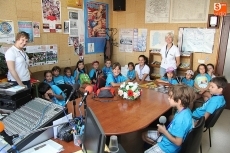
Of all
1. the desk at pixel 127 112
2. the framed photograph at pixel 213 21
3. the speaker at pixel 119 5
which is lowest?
the desk at pixel 127 112

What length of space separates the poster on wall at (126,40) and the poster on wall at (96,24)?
483 millimetres

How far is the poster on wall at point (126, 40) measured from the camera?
17.5 feet

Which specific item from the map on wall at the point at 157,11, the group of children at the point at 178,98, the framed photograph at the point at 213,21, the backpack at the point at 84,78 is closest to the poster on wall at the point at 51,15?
the group of children at the point at 178,98

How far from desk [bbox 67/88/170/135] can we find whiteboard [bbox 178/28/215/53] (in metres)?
2.23

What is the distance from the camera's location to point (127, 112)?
206 cm

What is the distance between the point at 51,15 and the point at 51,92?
6.02ft

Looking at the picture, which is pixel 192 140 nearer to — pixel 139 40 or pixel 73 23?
pixel 73 23

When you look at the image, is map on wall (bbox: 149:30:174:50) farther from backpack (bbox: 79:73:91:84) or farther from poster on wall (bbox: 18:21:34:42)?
poster on wall (bbox: 18:21:34:42)

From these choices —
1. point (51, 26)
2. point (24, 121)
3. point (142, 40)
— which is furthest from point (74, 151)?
point (142, 40)

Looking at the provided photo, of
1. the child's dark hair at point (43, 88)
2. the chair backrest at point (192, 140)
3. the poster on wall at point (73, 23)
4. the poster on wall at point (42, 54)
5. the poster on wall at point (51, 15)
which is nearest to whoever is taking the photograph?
the chair backrest at point (192, 140)

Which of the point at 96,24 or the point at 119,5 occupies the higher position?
the point at 119,5

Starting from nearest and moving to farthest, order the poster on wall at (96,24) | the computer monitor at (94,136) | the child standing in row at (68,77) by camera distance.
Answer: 1. the computer monitor at (94,136)
2. the child standing in row at (68,77)
3. the poster on wall at (96,24)

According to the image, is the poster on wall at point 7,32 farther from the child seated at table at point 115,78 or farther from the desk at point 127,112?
the desk at point 127,112

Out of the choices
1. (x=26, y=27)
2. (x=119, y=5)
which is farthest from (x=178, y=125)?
(x=119, y=5)
